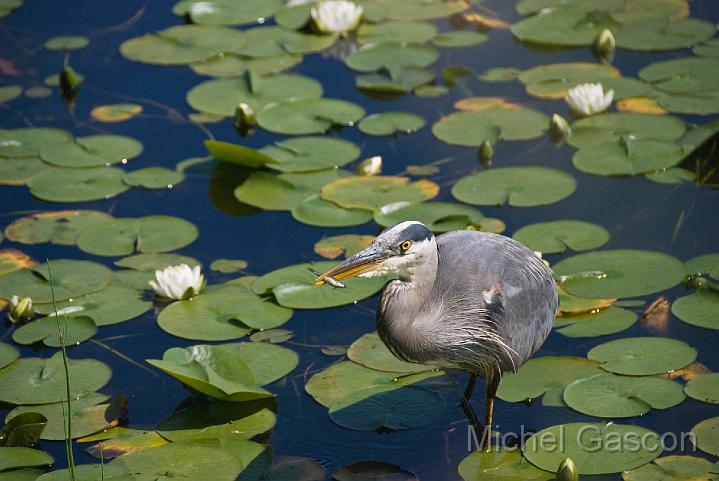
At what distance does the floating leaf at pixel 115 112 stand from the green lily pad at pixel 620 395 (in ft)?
13.9

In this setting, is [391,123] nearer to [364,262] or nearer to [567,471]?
[364,262]

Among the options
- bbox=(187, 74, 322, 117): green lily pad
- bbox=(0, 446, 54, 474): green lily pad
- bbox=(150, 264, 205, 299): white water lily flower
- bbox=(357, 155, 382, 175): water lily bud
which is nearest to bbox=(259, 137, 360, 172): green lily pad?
bbox=(357, 155, 382, 175): water lily bud

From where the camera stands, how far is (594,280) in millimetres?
5883

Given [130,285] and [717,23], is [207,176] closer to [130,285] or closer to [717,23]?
[130,285]

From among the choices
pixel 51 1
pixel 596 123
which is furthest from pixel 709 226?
pixel 51 1

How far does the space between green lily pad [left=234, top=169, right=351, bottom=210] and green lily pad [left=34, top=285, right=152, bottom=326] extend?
3.83ft

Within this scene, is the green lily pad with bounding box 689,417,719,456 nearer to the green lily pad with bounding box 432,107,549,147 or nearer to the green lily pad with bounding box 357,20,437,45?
the green lily pad with bounding box 432,107,549,147

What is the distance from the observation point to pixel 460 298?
482cm

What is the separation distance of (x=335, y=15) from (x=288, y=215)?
99.8 inches

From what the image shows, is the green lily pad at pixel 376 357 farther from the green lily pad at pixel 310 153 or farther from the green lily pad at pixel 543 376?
the green lily pad at pixel 310 153

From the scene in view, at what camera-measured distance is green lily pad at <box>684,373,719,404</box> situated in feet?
16.4

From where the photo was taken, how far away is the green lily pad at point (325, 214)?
6.53 meters

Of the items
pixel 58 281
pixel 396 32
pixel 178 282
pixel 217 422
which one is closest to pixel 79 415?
pixel 217 422

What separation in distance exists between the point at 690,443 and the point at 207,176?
12.4 ft
